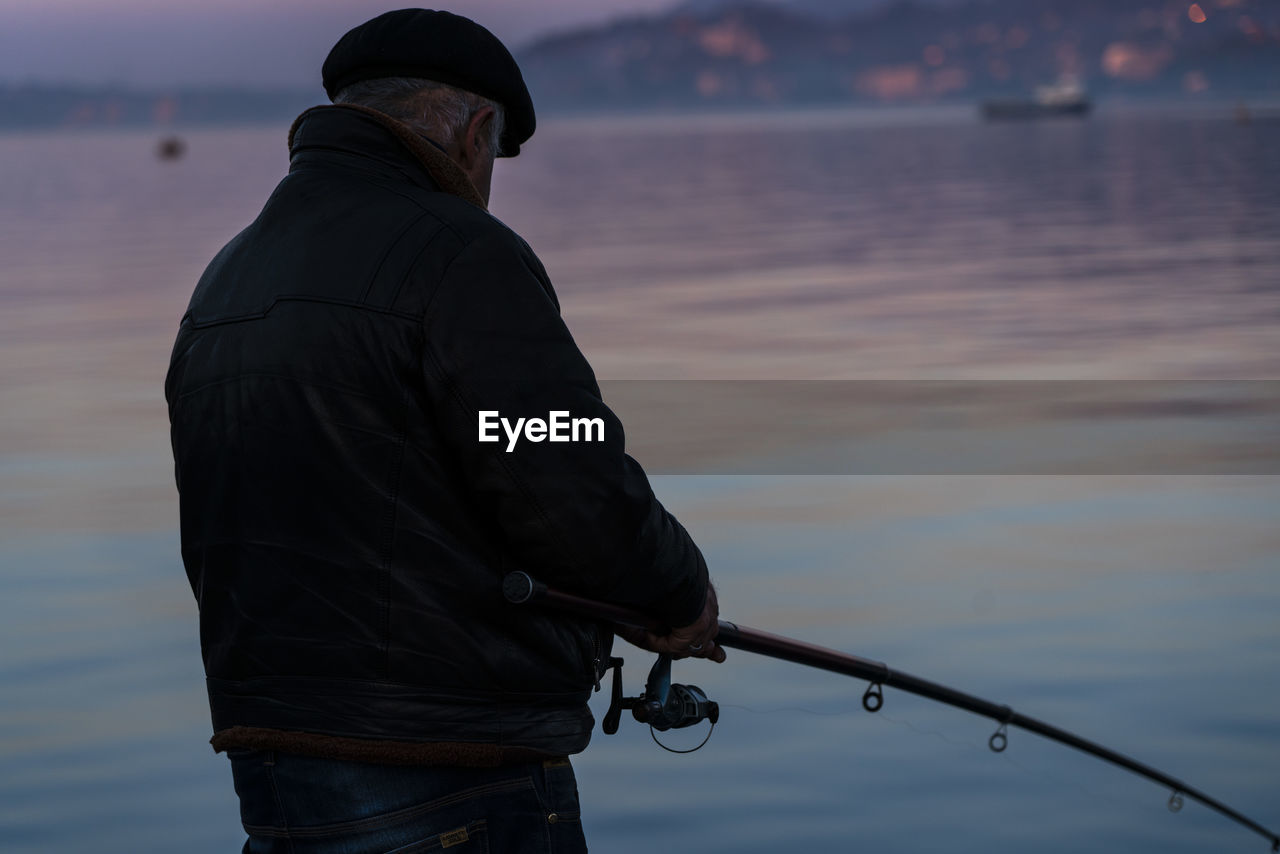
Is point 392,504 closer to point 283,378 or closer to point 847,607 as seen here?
point 283,378

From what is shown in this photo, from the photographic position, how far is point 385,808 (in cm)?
252

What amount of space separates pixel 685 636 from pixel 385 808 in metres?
0.53

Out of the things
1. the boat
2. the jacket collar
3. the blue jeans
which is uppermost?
the boat

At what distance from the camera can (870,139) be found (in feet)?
360

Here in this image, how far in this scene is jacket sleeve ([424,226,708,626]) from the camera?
239 centimetres

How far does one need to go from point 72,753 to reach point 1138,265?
1966cm

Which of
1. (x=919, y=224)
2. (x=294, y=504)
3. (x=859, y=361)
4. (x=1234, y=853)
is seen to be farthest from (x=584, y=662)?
(x=919, y=224)

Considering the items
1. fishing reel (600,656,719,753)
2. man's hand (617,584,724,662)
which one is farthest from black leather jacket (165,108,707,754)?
fishing reel (600,656,719,753)

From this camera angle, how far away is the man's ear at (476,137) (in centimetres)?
269

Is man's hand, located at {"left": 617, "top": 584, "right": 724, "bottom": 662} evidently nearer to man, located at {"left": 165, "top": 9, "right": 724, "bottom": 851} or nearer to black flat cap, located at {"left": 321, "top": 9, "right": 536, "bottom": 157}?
man, located at {"left": 165, "top": 9, "right": 724, "bottom": 851}

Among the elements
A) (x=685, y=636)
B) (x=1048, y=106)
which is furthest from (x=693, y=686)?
(x=1048, y=106)

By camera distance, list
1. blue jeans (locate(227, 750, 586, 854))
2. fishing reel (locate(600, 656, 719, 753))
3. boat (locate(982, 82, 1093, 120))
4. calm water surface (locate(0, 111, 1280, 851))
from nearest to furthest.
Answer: blue jeans (locate(227, 750, 586, 854)) → fishing reel (locate(600, 656, 719, 753)) → calm water surface (locate(0, 111, 1280, 851)) → boat (locate(982, 82, 1093, 120))

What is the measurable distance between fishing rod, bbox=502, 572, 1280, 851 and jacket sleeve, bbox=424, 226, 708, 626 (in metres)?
0.05

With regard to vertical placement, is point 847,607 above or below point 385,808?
above
